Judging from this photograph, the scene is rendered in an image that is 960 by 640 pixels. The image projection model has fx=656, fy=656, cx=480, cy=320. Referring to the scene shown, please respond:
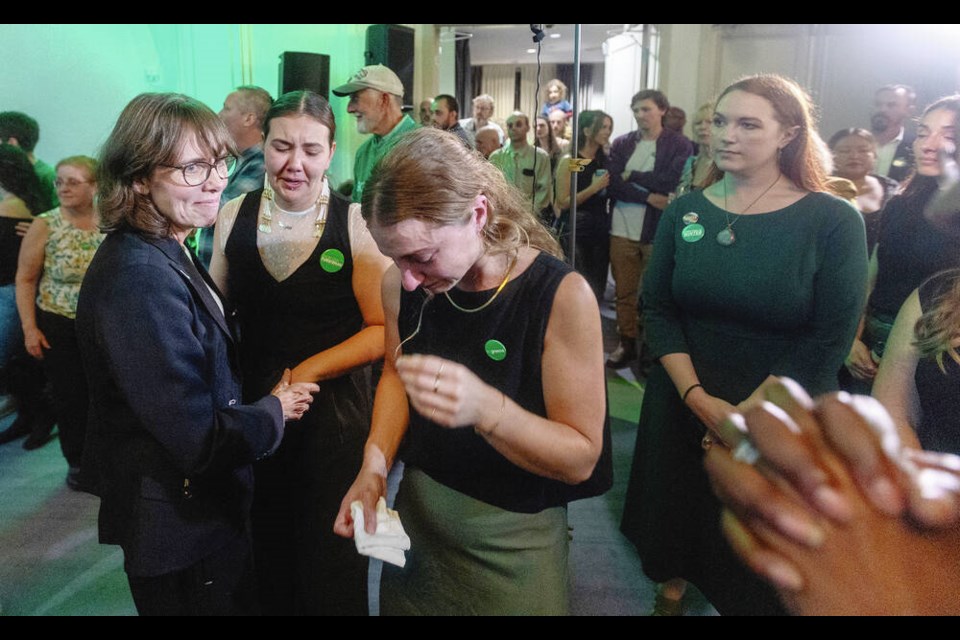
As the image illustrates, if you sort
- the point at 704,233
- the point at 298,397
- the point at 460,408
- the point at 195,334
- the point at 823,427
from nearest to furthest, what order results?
the point at 823,427
the point at 460,408
the point at 195,334
the point at 298,397
the point at 704,233

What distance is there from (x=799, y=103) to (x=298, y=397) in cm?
143

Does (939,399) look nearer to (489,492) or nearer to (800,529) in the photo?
(489,492)

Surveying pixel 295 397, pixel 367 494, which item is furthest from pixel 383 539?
pixel 295 397

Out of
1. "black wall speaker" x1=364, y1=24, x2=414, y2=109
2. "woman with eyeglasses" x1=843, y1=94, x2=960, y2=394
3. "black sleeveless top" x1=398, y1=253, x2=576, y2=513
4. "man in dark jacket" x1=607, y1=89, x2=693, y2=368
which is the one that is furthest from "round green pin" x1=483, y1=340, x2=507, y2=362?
"black wall speaker" x1=364, y1=24, x2=414, y2=109

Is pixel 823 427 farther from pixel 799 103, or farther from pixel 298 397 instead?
pixel 799 103

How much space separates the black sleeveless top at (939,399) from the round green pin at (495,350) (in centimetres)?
81

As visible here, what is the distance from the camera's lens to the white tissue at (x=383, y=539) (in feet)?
3.58

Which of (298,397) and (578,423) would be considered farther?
(298,397)

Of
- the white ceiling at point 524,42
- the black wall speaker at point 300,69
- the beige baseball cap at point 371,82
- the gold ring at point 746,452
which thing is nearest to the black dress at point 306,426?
the beige baseball cap at point 371,82

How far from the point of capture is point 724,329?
1753 mm

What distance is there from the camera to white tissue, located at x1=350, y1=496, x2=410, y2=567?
42.9 inches

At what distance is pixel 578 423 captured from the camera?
3.61 feet

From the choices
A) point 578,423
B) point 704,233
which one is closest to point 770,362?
point 704,233

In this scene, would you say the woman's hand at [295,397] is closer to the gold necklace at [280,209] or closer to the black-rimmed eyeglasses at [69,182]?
the gold necklace at [280,209]
